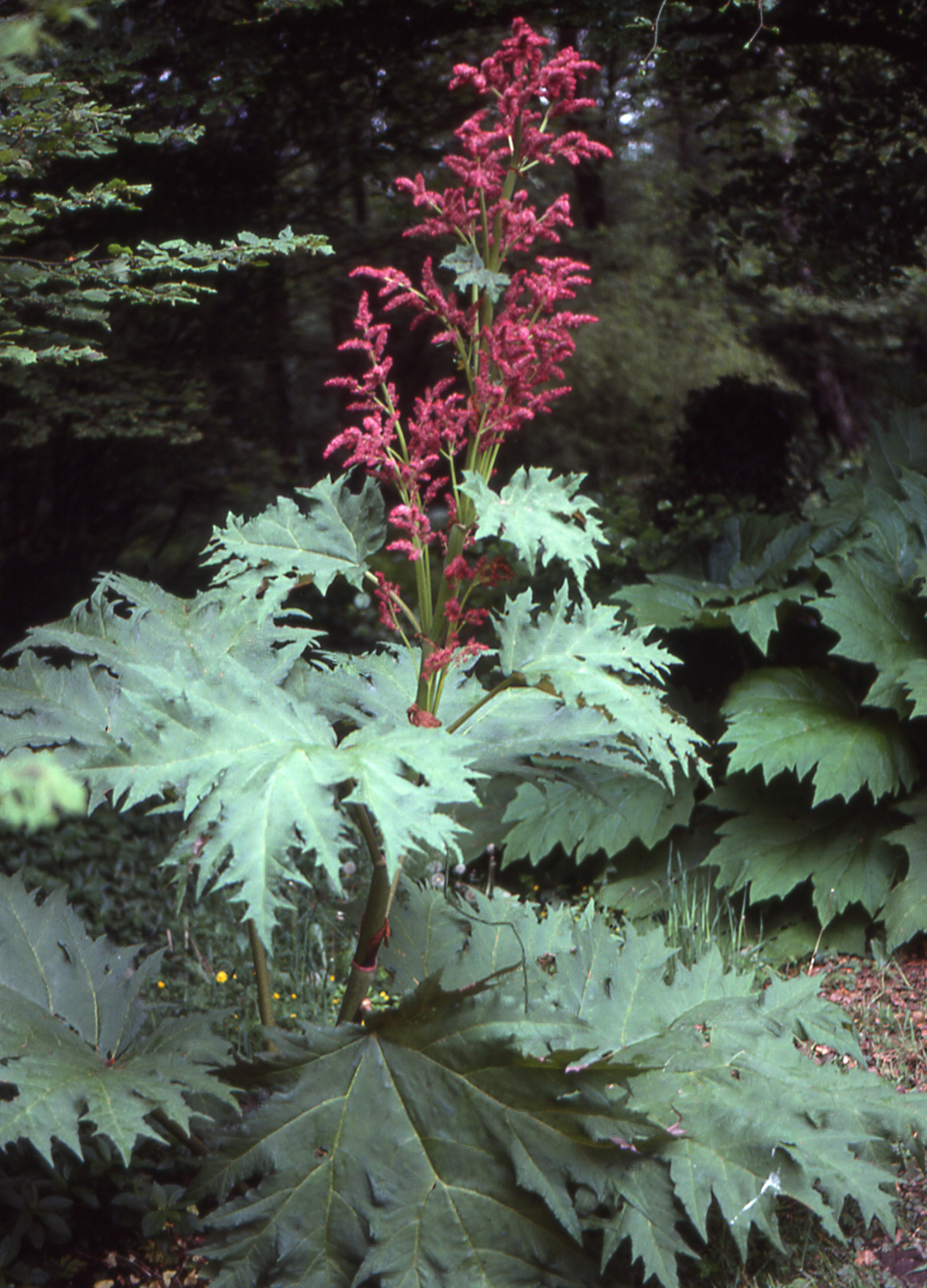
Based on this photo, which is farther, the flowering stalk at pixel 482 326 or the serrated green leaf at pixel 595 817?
the serrated green leaf at pixel 595 817

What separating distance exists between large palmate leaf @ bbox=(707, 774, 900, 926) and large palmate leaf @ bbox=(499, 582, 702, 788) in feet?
4.52

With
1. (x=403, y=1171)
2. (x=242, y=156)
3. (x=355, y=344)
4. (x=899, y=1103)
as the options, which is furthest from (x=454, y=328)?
(x=242, y=156)

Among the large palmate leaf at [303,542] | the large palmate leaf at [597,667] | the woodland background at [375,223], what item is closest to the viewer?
the large palmate leaf at [597,667]

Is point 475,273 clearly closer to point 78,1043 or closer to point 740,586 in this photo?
point 78,1043

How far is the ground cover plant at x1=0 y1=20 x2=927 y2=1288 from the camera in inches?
60.0

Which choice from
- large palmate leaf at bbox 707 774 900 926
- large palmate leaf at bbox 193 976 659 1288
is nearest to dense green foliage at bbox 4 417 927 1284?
large palmate leaf at bbox 193 976 659 1288

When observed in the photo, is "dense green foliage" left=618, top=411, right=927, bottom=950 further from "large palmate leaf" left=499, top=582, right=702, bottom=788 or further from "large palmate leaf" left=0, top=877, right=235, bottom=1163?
"large palmate leaf" left=0, top=877, right=235, bottom=1163

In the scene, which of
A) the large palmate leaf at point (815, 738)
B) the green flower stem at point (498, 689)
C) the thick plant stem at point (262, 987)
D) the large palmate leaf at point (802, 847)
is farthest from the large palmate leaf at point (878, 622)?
the thick plant stem at point (262, 987)

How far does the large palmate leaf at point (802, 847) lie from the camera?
3.02 m

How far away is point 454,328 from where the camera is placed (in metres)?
1.69

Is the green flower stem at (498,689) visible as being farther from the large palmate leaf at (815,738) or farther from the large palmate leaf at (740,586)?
the large palmate leaf at (740,586)

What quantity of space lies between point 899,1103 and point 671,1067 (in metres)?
0.42

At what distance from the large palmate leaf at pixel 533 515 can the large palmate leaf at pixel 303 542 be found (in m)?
0.29

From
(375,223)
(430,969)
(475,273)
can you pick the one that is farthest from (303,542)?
(375,223)
